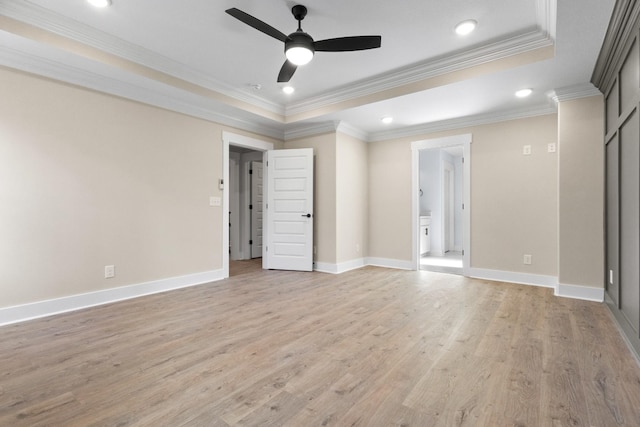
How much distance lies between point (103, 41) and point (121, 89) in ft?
1.96

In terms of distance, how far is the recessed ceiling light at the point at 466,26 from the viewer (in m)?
2.71

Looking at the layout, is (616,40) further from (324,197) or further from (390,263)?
(390,263)

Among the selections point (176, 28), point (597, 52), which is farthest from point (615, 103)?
point (176, 28)

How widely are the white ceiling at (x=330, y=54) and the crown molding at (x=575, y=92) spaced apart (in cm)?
1

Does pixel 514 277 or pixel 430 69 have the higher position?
pixel 430 69

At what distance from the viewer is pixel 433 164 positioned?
23.4 ft

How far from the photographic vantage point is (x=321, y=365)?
1.99 metres

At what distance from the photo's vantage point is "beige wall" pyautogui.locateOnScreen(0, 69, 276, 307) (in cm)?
283

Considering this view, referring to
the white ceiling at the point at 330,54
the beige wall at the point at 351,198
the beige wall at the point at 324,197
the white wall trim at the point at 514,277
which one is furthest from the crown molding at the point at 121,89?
the white wall trim at the point at 514,277

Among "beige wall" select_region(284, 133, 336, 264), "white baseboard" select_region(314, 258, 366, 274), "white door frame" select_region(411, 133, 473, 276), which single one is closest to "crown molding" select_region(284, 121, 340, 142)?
"beige wall" select_region(284, 133, 336, 264)

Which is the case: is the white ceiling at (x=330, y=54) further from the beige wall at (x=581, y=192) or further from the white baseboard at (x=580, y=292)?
the white baseboard at (x=580, y=292)

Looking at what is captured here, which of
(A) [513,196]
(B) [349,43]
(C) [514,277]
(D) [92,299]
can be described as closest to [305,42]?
(B) [349,43]

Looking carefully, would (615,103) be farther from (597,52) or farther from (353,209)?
(353,209)

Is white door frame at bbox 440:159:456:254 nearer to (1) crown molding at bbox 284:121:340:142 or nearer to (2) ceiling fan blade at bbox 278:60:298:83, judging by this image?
(1) crown molding at bbox 284:121:340:142
